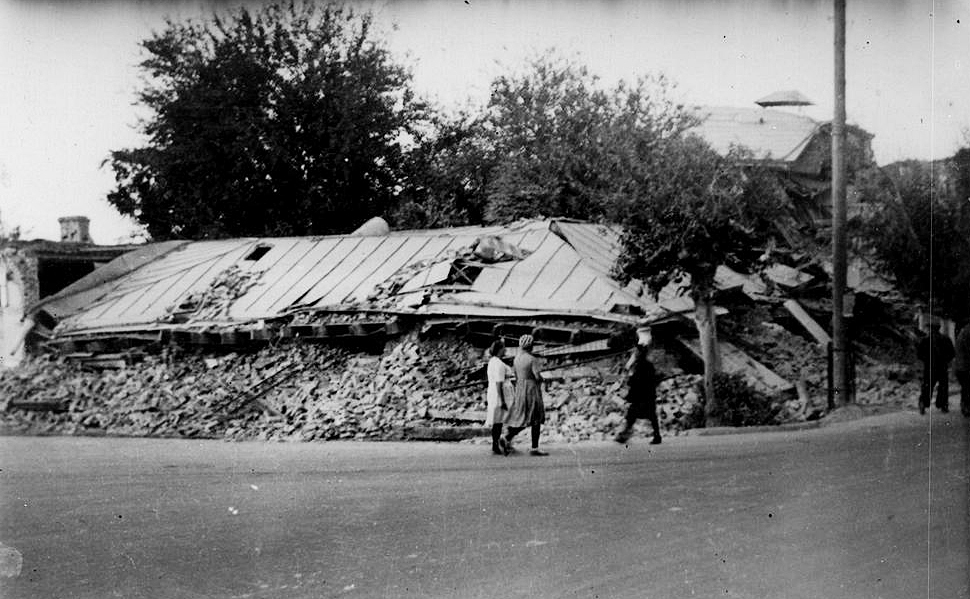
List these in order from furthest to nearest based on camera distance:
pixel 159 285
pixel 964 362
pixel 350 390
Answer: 1. pixel 159 285
2. pixel 350 390
3. pixel 964 362

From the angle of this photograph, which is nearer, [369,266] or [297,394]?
[297,394]

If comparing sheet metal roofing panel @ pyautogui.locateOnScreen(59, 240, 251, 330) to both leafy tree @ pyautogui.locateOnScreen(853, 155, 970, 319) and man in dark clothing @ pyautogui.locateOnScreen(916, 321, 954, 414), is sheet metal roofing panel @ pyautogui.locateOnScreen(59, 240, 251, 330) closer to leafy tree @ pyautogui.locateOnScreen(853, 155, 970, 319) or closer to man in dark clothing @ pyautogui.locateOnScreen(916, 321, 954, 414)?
leafy tree @ pyautogui.locateOnScreen(853, 155, 970, 319)

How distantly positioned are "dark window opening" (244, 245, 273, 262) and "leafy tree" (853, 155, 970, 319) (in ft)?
37.2

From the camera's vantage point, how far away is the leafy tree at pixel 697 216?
504 inches

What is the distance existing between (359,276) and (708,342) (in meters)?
6.84

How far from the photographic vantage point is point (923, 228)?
37.7 feet

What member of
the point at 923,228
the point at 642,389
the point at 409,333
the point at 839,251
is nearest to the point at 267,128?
the point at 409,333

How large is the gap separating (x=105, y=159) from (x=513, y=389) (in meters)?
6.17

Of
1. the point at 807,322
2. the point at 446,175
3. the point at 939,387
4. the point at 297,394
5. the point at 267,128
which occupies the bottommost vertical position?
the point at 297,394

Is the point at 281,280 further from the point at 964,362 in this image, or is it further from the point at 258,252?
the point at 964,362

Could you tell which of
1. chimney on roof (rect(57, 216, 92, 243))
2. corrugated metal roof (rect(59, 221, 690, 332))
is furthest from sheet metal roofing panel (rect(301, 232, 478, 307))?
chimney on roof (rect(57, 216, 92, 243))

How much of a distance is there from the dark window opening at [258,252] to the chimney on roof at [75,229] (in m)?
3.16

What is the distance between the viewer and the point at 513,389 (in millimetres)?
11500

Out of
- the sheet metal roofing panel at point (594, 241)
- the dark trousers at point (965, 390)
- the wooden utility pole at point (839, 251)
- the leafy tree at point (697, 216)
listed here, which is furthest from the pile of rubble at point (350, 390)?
the dark trousers at point (965, 390)
